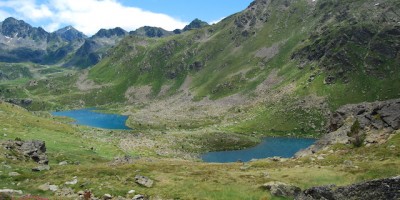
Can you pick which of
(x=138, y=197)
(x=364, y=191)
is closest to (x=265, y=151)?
(x=138, y=197)

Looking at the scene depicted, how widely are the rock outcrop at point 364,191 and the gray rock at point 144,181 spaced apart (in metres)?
19.2

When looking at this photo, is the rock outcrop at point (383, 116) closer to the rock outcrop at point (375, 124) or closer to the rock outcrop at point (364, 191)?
the rock outcrop at point (375, 124)

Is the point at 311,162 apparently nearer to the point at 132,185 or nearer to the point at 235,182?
the point at 235,182

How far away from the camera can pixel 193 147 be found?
477ft

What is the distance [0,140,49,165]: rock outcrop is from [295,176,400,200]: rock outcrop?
140ft

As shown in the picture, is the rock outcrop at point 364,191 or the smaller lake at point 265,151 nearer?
the rock outcrop at point 364,191

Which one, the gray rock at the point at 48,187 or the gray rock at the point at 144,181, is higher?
the gray rock at the point at 48,187

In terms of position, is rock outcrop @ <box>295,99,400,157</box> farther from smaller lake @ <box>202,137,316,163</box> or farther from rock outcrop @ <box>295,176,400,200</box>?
smaller lake @ <box>202,137,316,163</box>

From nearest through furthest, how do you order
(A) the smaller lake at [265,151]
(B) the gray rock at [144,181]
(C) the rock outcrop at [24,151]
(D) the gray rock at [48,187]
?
(D) the gray rock at [48,187] < (B) the gray rock at [144,181] < (C) the rock outcrop at [24,151] < (A) the smaller lake at [265,151]

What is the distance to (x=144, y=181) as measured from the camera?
39.0 m

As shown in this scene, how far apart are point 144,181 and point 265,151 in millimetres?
117230

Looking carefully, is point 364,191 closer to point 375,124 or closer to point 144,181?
point 144,181

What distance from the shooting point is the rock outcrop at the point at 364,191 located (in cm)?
1969

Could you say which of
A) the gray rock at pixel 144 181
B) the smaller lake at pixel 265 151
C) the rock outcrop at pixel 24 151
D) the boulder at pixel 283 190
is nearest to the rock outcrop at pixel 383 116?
the boulder at pixel 283 190
